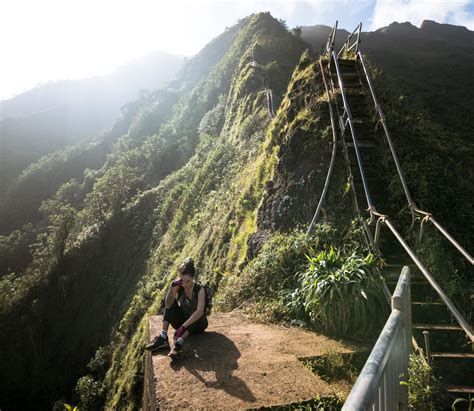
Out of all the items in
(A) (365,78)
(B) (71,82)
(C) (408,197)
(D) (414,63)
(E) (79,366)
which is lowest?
(E) (79,366)

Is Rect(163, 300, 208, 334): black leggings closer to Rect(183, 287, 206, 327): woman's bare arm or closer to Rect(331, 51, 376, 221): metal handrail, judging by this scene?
Rect(183, 287, 206, 327): woman's bare arm

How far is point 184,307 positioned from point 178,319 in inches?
7.0

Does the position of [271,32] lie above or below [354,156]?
above

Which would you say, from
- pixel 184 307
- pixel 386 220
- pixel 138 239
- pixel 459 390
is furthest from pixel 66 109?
pixel 459 390

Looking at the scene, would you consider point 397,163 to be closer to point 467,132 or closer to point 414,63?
point 467,132

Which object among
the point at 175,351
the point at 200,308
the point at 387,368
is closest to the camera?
the point at 387,368

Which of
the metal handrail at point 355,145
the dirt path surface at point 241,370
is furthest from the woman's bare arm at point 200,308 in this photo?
the metal handrail at point 355,145

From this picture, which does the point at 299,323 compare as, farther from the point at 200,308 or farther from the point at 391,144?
the point at 391,144

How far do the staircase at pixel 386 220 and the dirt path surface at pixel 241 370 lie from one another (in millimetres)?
1101

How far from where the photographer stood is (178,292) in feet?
19.2

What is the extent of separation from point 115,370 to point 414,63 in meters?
28.9

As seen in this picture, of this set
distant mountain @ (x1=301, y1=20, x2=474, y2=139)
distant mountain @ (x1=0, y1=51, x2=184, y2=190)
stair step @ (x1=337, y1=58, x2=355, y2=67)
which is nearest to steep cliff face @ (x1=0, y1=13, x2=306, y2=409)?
stair step @ (x1=337, y1=58, x2=355, y2=67)

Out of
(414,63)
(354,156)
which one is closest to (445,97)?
(414,63)

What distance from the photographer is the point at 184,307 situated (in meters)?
5.88
